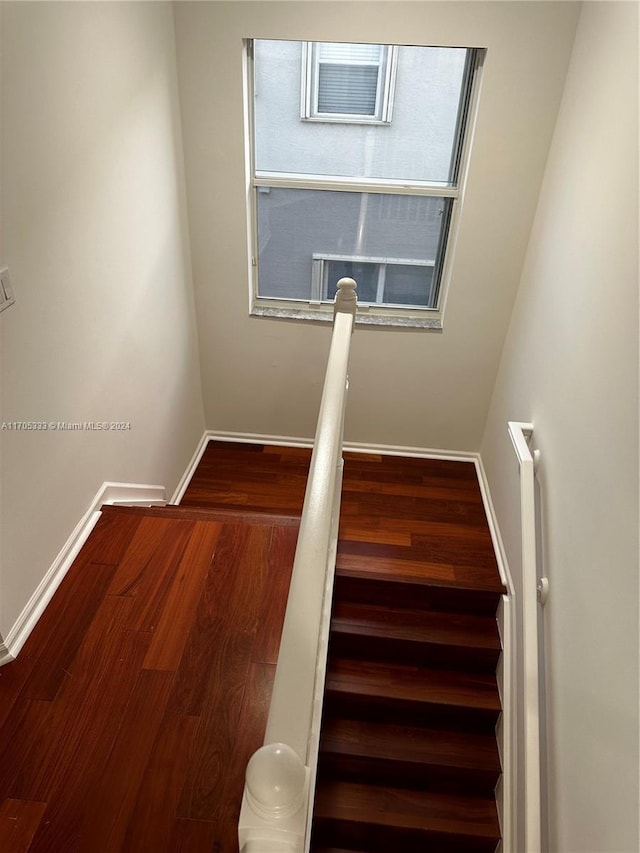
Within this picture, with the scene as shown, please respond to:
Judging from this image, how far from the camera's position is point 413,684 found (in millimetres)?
2568

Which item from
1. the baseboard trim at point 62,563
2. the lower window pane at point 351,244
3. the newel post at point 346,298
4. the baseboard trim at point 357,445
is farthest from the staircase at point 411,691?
the lower window pane at point 351,244

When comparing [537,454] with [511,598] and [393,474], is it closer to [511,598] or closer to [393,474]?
[511,598]

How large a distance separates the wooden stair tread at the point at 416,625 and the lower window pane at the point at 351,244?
169cm

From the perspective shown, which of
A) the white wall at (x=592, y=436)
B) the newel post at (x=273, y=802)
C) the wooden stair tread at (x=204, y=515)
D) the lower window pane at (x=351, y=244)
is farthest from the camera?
the lower window pane at (x=351, y=244)

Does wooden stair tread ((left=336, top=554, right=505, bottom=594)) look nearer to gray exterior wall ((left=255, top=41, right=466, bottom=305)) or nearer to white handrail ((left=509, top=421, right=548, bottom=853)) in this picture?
white handrail ((left=509, top=421, right=548, bottom=853))

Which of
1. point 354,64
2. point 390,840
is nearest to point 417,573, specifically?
point 390,840

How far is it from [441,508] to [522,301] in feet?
3.87

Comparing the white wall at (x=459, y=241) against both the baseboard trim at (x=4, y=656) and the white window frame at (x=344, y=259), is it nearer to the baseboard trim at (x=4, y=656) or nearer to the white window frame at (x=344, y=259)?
the white window frame at (x=344, y=259)

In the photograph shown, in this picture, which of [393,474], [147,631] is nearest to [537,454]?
[393,474]

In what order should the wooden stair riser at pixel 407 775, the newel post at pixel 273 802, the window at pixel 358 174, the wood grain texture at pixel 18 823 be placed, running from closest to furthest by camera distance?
the newel post at pixel 273 802, the wood grain texture at pixel 18 823, the wooden stair riser at pixel 407 775, the window at pixel 358 174

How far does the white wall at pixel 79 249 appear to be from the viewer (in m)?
1.55

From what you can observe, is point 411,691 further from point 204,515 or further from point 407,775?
point 204,515

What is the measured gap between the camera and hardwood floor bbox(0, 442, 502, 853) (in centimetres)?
136

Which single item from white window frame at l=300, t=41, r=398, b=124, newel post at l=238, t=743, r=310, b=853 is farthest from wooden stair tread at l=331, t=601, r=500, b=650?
white window frame at l=300, t=41, r=398, b=124
